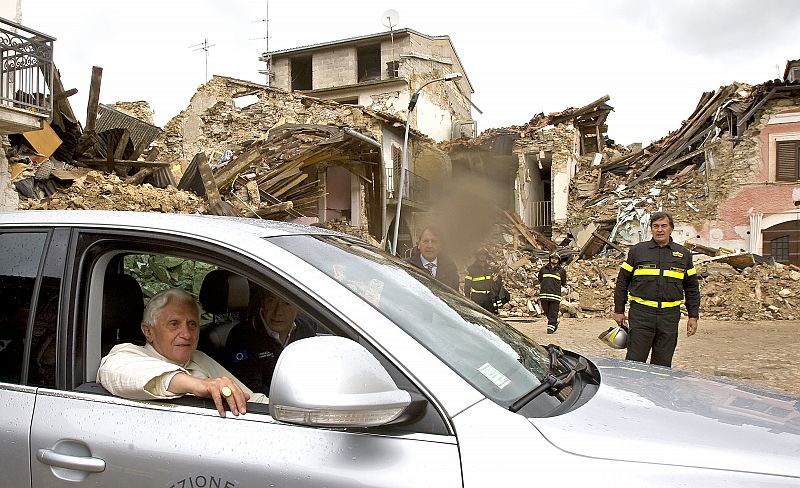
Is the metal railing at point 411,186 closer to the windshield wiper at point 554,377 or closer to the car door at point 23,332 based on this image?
the windshield wiper at point 554,377

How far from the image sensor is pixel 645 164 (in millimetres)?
27391

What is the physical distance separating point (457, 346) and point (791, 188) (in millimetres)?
25819

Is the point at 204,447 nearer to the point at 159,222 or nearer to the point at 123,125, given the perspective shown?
the point at 159,222

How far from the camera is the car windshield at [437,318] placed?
175 cm

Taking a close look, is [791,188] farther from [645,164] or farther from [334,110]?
[334,110]

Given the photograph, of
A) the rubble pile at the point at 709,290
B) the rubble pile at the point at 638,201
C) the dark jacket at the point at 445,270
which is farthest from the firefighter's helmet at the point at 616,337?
the rubble pile at the point at 638,201

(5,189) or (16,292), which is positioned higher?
(5,189)

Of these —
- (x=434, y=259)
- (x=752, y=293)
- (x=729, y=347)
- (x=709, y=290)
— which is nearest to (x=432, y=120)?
(x=709, y=290)

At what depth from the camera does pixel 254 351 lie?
8.06 feet

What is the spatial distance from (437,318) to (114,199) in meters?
11.3

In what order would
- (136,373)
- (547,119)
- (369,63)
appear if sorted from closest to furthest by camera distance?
(136,373), (547,119), (369,63)

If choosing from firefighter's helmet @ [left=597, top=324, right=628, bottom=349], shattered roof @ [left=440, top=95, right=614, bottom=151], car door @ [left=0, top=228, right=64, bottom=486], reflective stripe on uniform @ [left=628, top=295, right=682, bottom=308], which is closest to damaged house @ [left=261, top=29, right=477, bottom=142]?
shattered roof @ [left=440, top=95, right=614, bottom=151]

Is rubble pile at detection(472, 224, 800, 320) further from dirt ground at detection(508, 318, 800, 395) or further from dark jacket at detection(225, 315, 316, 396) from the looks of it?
dark jacket at detection(225, 315, 316, 396)

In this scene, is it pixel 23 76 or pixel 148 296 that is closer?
pixel 148 296
